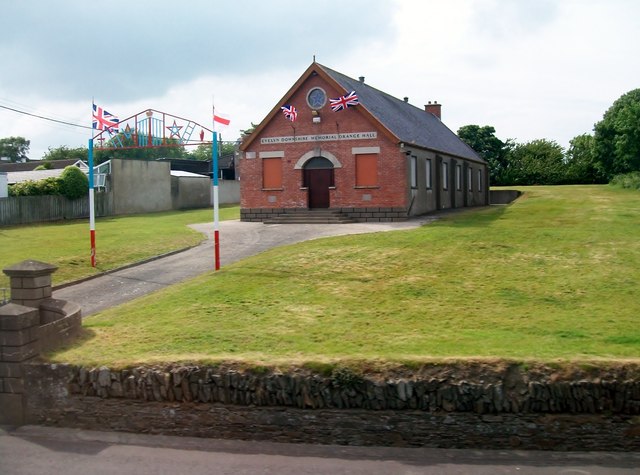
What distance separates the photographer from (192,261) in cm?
1909

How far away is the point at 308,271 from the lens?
1480cm

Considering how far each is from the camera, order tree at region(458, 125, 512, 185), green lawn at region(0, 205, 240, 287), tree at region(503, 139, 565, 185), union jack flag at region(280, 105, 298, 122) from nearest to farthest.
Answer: green lawn at region(0, 205, 240, 287), union jack flag at region(280, 105, 298, 122), tree at region(503, 139, 565, 185), tree at region(458, 125, 512, 185)

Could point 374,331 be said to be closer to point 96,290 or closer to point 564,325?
point 564,325

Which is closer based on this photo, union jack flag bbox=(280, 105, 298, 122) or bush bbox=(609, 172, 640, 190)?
union jack flag bbox=(280, 105, 298, 122)

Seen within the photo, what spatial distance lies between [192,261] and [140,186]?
28232 millimetres

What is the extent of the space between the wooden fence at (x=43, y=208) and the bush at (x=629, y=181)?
36752 mm

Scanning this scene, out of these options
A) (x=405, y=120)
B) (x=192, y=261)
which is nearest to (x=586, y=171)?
(x=405, y=120)

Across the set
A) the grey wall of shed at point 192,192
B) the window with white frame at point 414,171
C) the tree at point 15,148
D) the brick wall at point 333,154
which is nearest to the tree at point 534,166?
the grey wall of shed at point 192,192

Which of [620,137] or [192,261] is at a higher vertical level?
[620,137]

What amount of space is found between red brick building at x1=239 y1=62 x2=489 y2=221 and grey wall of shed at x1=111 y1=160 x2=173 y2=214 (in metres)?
14.4

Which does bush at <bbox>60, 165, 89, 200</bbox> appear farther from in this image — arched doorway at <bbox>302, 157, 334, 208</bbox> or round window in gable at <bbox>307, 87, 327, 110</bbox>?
round window in gable at <bbox>307, 87, 327, 110</bbox>

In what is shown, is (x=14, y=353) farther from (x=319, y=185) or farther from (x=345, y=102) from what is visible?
(x=319, y=185)

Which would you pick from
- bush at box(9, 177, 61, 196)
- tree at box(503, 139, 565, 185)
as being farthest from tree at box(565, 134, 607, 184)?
bush at box(9, 177, 61, 196)

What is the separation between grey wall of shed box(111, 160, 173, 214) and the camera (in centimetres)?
4316
